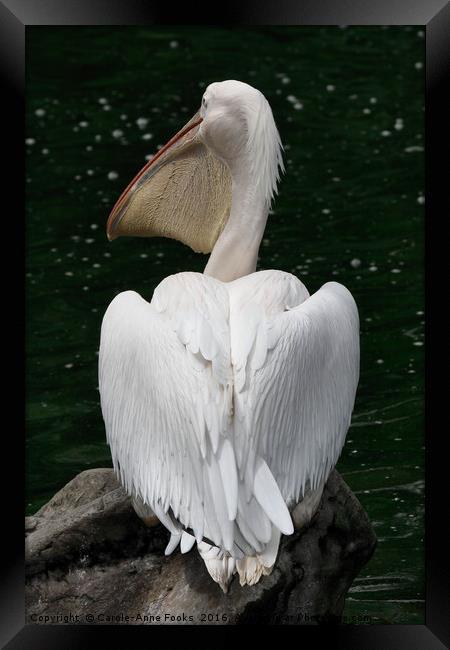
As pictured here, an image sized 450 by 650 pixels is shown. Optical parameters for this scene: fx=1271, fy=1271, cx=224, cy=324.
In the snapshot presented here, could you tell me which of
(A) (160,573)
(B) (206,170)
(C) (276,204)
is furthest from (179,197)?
(C) (276,204)

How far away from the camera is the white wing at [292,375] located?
12.0 ft

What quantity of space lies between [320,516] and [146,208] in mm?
1447

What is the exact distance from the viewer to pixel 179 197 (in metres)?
4.86

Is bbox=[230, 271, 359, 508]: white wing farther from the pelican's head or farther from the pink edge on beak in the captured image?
the pink edge on beak

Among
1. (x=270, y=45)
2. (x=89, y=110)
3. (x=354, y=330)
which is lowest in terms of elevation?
(x=354, y=330)

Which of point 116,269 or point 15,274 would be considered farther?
point 116,269

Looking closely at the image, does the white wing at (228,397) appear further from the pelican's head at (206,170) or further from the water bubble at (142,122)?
the water bubble at (142,122)

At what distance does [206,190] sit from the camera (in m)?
4.82

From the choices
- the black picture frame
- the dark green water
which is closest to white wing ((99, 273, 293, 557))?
the black picture frame

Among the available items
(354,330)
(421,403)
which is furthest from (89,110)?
(354,330)

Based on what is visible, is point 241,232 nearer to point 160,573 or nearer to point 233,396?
point 233,396

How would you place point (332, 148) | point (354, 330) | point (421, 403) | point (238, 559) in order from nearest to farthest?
point (238, 559) → point (354, 330) → point (421, 403) → point (332, 148)

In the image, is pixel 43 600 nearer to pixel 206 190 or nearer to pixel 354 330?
pixel 354 330

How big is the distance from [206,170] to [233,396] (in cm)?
140
